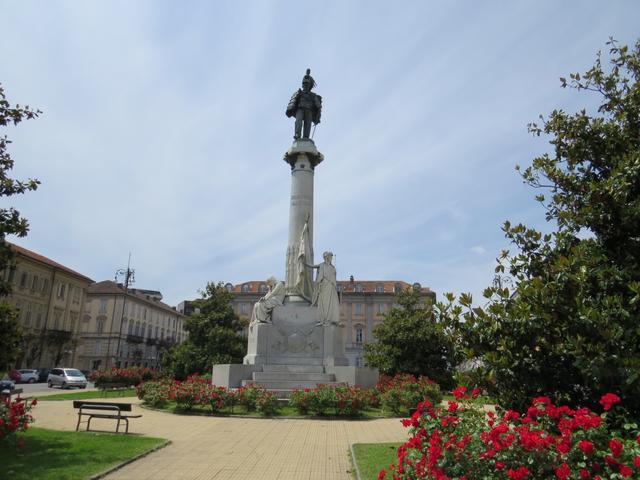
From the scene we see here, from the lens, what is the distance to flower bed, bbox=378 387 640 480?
13.6 ft

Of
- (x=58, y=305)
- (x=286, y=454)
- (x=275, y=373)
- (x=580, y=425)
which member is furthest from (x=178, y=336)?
(x=580, y=425)

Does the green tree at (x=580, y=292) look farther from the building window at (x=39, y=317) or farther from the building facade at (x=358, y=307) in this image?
the building facade at (x=358, y=307)

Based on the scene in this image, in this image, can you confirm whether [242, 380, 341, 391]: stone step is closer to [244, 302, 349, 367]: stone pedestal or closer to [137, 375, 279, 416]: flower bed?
[244, 302, 349, 367]: stone pedestal

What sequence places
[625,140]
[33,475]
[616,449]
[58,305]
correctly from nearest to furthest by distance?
1. [616,449]
2. [625,140]
3. [33,475]
4. [58,305]

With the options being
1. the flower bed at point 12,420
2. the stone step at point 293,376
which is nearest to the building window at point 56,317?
the stone step at point 293,376

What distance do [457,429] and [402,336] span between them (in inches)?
967

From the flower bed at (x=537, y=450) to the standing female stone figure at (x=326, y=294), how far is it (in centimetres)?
1363

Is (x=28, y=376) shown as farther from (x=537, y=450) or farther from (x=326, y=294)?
(x=537, y=450)

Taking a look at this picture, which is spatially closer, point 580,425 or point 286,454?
point 580,425

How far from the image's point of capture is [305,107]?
23.8m

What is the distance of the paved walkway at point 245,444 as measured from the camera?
24.2 ft

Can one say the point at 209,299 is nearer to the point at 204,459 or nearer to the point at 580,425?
the point at 204,459

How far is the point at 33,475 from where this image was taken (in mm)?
6891

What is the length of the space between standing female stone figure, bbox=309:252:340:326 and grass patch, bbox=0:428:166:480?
9767 millimetres
